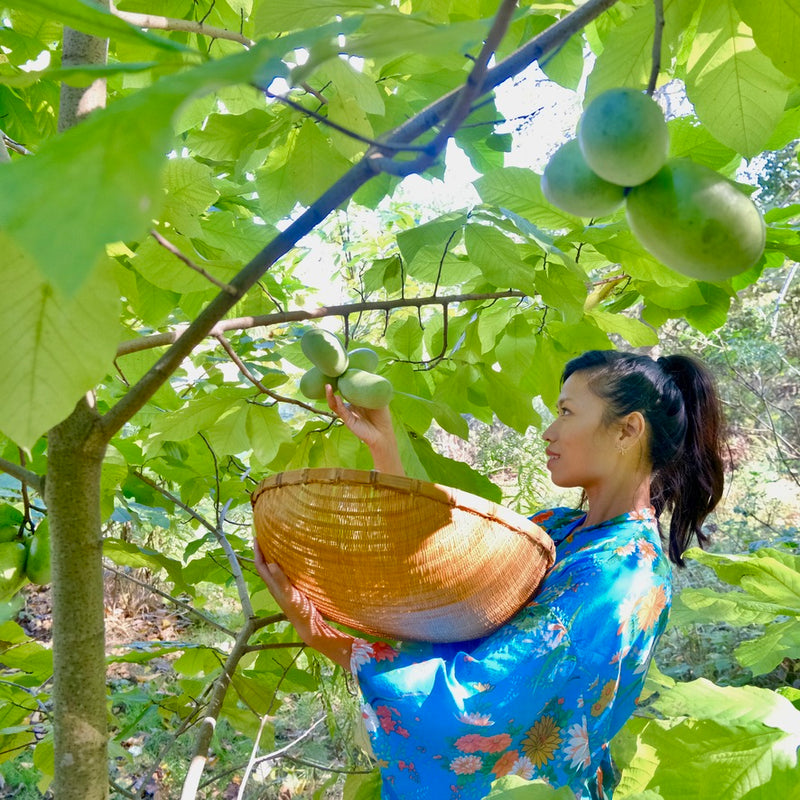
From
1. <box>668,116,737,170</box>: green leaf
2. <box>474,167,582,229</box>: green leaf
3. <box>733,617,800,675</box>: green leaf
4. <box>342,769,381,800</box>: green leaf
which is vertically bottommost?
<box>342,769,381,800</box>: green leaf

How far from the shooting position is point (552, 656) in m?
1.31

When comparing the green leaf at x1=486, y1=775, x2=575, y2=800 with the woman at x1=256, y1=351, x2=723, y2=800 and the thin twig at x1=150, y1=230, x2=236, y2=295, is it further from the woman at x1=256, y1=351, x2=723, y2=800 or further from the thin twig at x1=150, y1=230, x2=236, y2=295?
the thin twig at x1=150, y1=230, x2=236, y2=295

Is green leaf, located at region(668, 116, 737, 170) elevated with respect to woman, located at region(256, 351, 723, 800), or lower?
elevated

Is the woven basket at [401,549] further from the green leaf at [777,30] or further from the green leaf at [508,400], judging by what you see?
the green leaf at [777,30]

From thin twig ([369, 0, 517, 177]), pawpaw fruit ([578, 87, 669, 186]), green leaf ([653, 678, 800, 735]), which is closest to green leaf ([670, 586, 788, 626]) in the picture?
green leaf ([653, 678, 800, 735])

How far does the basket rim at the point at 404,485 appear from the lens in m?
1.17

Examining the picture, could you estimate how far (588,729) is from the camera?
4.57 ft

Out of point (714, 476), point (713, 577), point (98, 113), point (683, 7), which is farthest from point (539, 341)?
point (713, 577)

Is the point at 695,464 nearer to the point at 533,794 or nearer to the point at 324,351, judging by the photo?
the point at 324,351

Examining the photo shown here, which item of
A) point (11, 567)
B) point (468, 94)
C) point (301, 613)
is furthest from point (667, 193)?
point (11, 567)

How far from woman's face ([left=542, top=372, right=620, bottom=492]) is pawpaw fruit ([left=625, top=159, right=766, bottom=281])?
3.84 ft

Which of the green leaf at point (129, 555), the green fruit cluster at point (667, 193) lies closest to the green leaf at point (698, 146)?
the green fruit cluster at point (667, 193)

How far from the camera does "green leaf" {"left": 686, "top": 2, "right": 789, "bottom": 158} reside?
0.84 meters

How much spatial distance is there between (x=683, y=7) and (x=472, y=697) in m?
1.00
